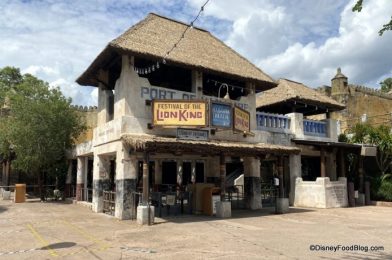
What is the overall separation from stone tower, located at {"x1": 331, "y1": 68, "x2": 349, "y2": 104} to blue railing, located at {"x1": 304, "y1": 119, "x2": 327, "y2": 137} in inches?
544

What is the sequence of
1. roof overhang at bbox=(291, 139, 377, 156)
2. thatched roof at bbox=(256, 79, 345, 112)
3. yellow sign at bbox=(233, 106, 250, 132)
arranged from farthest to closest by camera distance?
1. thatched roof at bbox=(256, 79, 345, 112)
2. roof overhang at bbox=(291, 139, 377, 156)
3. yellow sign at bbox=(233, 106, 250, 132)

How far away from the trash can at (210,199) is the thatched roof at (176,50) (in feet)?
17.3

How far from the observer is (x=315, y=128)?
74.9 feet

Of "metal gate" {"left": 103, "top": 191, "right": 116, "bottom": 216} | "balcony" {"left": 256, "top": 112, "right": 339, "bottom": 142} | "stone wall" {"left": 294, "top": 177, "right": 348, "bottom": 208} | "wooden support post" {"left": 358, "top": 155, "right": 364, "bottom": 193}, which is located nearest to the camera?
"metal gate" {"left": 103, "top": 191, "right": 116, "bottom": 216}

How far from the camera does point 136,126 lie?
15273 millimetres

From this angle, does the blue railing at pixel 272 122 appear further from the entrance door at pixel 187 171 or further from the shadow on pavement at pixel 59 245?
the shadow on pavement at pixel 59 245

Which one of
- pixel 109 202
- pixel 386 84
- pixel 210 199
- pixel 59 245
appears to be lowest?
pixel 59 245

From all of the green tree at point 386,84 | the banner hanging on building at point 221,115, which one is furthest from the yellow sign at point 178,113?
the green tree at point 386,84

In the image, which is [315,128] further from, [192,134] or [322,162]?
[192,134]

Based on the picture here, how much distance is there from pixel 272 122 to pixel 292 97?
1.89m

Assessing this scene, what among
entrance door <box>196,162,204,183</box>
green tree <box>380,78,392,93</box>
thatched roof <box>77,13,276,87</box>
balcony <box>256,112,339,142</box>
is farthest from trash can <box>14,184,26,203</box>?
green tree <box>380,78,392,93</box>

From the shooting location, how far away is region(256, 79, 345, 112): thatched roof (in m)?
21.6

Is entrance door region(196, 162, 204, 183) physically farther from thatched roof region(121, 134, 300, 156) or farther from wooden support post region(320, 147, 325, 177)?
thatched roof region(121, 134, 300, 156)

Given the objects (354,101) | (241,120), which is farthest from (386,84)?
(241,120)
